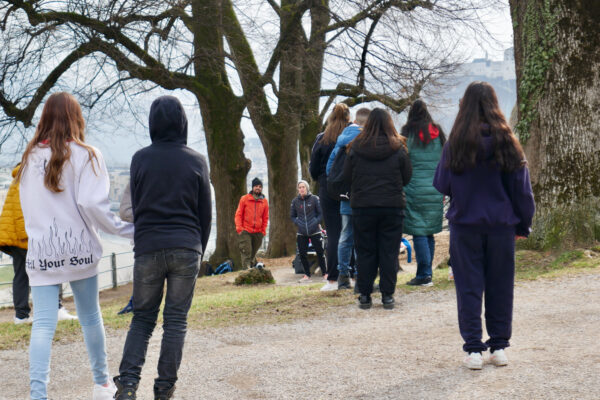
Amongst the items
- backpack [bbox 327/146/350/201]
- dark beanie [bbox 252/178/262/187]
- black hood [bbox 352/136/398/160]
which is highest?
black hood [bbox 352/136/398/160]

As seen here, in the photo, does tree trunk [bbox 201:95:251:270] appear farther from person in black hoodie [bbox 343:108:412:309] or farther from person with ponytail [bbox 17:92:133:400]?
person with ponytail [bbox 17:92:133:400]

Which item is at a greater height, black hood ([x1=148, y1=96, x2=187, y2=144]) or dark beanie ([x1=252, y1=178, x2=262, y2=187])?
black hood ([x1=148, y1=96, x2=187, y2=144])

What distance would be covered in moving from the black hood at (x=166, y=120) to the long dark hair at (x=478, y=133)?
1.81 metres

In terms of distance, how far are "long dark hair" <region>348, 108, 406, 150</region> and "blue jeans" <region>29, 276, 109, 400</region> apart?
10.8ft

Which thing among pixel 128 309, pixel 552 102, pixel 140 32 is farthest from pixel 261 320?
pixel 140 32

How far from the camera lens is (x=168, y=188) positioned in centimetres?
418

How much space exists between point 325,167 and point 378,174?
5.00 feet

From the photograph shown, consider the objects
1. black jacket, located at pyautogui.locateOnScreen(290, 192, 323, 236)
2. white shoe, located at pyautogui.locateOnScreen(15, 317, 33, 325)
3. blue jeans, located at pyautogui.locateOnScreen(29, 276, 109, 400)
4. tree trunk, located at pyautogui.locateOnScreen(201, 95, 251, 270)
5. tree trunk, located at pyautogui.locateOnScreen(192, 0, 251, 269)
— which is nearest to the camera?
blue jeans, located at pyautogui.locateOnScreen(29, 276, 109, 400)

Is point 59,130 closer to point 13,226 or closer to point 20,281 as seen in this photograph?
point 13,226

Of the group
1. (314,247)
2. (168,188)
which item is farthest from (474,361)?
(314,247)

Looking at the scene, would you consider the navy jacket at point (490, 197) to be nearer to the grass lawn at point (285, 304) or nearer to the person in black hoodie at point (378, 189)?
the person in black hoodie at point (378, 189)

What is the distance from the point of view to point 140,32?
558 inches

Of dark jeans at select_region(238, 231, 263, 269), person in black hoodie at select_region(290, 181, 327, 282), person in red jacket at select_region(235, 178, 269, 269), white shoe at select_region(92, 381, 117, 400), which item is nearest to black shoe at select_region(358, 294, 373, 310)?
white shoe at select_region(92, 381, 117, 400)

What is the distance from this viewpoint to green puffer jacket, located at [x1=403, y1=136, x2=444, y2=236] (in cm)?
793
